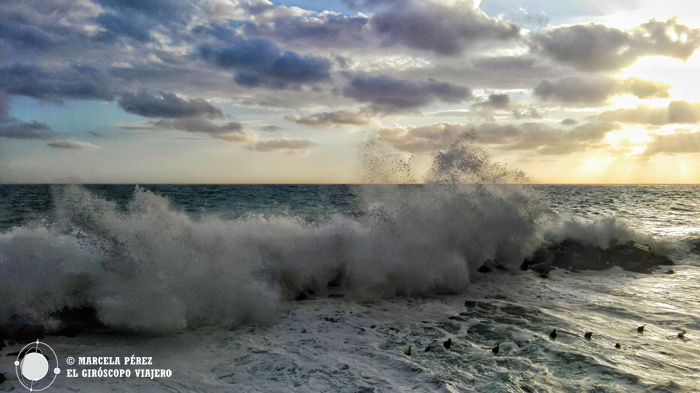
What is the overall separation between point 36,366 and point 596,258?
1536cm

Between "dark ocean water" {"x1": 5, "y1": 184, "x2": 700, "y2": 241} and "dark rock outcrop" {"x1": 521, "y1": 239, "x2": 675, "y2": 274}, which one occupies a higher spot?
"dark ocean water" {"x1": 5, "y1": 184, "x2": 700, "y2": 241}

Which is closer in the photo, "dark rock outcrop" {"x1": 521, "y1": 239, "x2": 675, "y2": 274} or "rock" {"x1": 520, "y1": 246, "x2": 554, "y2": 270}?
"rock" {"x1": 520, "y1": 246, "x2": 554, "y2": 270}

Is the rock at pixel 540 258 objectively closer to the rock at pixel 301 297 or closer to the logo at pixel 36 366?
the rock at pixel 301 297

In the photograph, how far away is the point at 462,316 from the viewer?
793 cm

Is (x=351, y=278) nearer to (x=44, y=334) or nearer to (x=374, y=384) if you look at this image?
(x=374, y=384)

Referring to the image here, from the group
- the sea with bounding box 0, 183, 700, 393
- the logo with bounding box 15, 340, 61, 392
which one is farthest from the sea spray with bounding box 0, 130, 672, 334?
the logo with bounding box 15, 340, 61, 392

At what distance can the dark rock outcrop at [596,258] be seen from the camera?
13164 millimetres

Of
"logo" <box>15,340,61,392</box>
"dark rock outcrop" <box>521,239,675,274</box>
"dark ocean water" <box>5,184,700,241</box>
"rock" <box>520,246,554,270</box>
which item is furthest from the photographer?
"dark ocean water" <box>5,184,700,241</box>

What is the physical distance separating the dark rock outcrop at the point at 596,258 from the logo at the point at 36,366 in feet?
39.8

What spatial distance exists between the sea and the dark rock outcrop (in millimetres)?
1189

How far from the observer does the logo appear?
16.5ft

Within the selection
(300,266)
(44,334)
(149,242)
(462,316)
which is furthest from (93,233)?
(462,316)

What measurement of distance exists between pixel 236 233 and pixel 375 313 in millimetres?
4249

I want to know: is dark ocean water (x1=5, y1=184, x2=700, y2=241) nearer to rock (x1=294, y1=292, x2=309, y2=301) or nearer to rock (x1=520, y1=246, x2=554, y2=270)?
rock (x1=520, y1=246, x2=554, y2=270)
